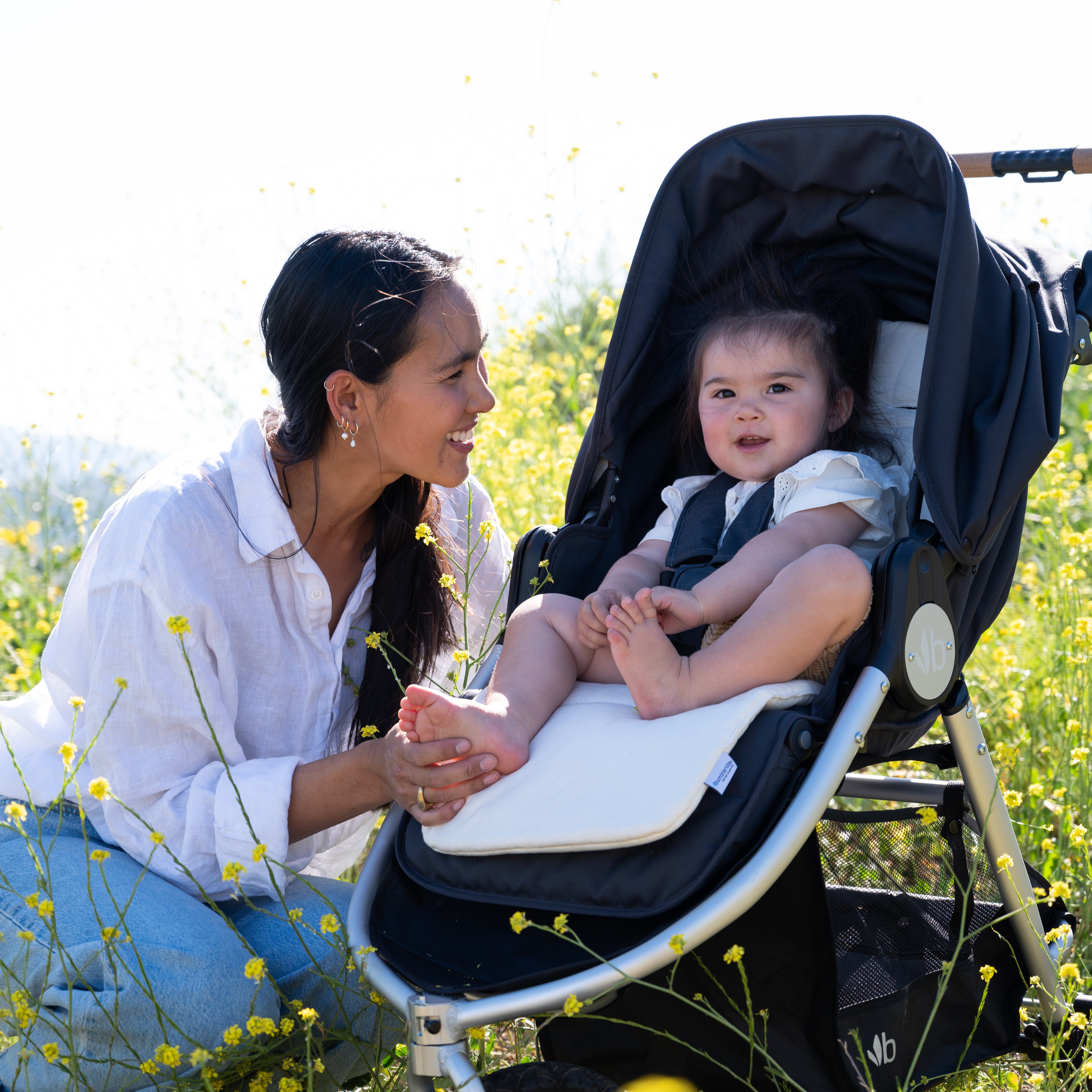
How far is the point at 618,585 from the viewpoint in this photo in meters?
2.16

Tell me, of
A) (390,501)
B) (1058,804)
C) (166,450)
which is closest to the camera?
(390,501)

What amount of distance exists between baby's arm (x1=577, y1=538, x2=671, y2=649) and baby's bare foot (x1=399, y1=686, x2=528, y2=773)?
0.87 ft

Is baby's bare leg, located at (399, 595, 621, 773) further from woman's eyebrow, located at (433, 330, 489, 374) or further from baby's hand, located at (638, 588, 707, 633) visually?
woman's eyebrow, located at (433, 330, 489, 374)

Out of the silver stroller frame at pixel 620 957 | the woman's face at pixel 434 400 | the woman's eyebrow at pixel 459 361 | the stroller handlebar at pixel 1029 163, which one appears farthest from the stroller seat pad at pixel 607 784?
the stroller handlebar at pixel 1029 163

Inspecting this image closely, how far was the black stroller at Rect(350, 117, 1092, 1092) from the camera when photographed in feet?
4.94

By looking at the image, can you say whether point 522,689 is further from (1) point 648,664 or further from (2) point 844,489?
(2) point 844,489

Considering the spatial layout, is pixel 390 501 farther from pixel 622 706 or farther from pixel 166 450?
pixel 166 450

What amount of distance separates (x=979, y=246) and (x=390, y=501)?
131 cm

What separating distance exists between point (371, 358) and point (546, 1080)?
1.32m

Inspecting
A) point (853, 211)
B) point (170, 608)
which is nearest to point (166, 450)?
point (170, 608)

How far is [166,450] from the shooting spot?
4.64 metres

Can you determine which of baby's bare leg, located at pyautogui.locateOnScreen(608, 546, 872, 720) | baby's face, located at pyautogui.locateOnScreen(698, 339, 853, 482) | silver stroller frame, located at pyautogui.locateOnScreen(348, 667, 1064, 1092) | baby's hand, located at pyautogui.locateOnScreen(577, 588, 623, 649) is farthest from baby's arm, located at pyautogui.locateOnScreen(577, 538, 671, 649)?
silver stroller frame, located at pyautogui.locateOnScreen(348, 667, 1064, 1092)

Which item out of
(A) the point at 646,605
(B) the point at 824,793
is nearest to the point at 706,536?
(A) the point at 646,605

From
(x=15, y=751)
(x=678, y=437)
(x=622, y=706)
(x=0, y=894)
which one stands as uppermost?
(x=678, y=437)
